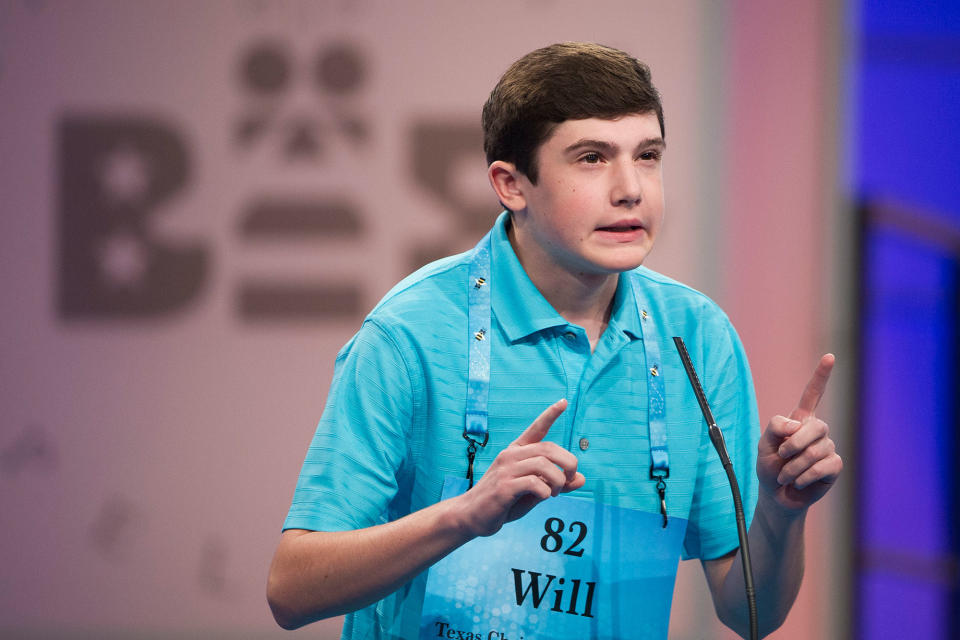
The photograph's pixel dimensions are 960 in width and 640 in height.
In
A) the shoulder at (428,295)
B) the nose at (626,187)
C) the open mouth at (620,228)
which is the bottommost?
the shoulder at (428,295)

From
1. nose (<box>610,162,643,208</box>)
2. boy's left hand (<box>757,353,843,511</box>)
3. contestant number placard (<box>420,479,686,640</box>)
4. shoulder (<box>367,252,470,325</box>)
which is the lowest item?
contestant number placard (<box>420,479,686,640</box>)

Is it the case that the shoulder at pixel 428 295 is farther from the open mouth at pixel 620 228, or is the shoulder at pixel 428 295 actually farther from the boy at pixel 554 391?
the open mouth at pixel 620 228

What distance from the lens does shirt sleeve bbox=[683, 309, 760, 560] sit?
1.58 m

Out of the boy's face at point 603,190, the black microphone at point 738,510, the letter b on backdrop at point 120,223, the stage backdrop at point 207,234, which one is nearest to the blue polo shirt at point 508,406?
the boy's face at point 603,190

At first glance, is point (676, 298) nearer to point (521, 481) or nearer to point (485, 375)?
point (485, 375)

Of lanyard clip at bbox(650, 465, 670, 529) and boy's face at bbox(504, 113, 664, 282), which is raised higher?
boy's face at bbox(504, 113, 664, 282)

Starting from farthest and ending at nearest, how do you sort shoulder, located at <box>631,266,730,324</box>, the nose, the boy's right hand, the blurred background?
the blurred background → shoulder, located at <box>631,266,730,324</box> → the nose → the boy's right hand

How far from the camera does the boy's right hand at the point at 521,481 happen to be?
1.19 metres

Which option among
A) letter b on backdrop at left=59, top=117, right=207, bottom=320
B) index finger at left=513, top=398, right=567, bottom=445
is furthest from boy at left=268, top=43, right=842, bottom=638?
letter b on backdrop at left=59, top=117, right=207, bottom=320

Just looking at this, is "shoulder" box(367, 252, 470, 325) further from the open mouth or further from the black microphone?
the black microphone

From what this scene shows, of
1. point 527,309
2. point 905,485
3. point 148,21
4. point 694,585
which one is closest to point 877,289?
point 905,485

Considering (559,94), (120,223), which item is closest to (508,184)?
(559,94)

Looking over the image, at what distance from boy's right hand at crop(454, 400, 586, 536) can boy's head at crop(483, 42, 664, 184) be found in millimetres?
455

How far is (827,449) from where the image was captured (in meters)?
1.30
